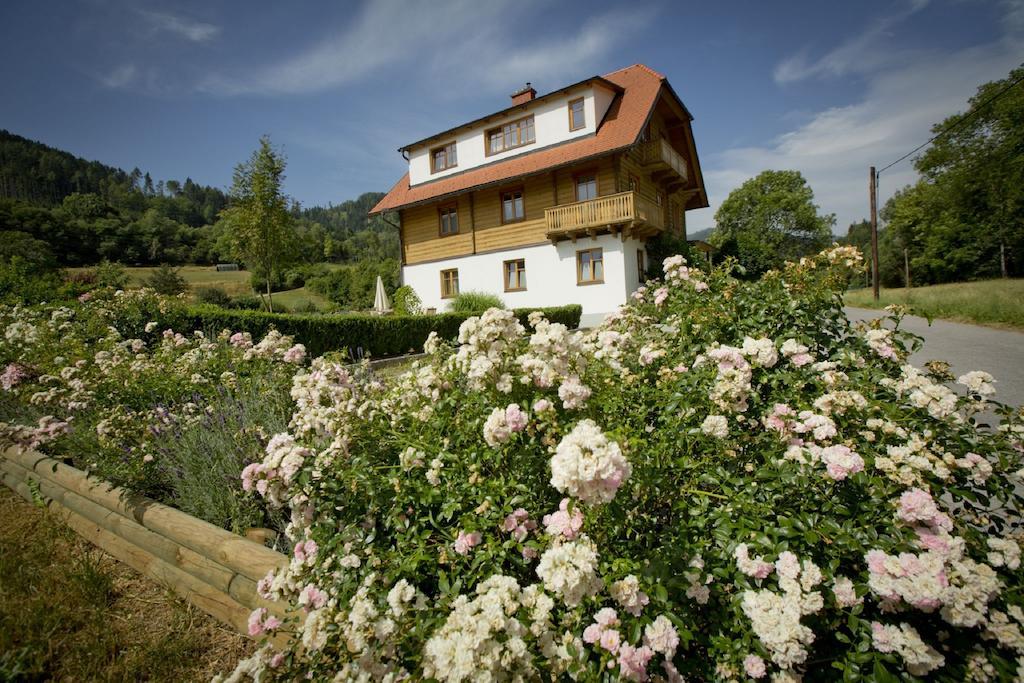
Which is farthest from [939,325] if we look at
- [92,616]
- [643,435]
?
[92,616]

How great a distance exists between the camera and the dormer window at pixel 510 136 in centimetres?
1838

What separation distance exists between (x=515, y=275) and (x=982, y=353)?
1409 cm

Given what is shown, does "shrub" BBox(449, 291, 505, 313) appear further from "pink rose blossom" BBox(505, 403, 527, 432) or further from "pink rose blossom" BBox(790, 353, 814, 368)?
"pink rose blossom" BBox(505, 403, 527, 432)

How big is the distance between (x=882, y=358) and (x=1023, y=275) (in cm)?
4698

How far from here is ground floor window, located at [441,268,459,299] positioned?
20.2 meters

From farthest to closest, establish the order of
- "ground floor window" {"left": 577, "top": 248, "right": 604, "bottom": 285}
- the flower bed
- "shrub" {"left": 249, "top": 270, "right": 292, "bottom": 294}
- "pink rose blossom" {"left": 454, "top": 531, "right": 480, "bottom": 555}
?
"shrub" {"left": 249, "top": 270, "right": 292, "bottom": 294} → "ground floor window" {"left": 577, "top": 248, "right": 604, "bottom": 285} → the flower bed → "pink rose blossom" {"left": 454, "top": 531, "right": 480, "bottom": 555}

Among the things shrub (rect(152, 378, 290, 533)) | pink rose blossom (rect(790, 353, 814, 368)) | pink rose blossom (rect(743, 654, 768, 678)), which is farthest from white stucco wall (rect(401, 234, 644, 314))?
pink rose blossom (rect(743, 654, 768, 678))

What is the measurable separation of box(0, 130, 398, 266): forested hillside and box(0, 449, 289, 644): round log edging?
807 inches

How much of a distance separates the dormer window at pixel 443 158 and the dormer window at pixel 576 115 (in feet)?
19.3

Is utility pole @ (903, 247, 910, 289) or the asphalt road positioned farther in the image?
utility pole @ (903, 247, 910, 289)

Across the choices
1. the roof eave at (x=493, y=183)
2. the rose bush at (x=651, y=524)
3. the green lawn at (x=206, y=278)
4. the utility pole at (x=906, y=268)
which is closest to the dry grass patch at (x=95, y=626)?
the rose bush at (x=651, y=524)

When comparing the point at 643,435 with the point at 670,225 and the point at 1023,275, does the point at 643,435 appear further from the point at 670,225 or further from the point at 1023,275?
the point at 1023,275

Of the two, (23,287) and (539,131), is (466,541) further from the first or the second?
(539,131)

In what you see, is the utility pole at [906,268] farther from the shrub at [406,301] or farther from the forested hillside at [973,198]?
the shrub at [406,301]
